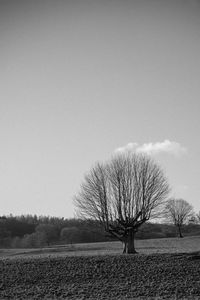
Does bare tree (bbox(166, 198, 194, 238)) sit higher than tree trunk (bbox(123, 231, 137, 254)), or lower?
higher

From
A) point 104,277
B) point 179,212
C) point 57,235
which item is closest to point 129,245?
point 104,277

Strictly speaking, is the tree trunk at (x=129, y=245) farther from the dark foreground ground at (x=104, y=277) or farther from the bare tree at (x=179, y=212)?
the bare tree at (x=179, y=212)

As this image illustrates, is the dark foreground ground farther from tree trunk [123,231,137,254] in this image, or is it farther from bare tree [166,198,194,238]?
bare tree [166,198,194,238]

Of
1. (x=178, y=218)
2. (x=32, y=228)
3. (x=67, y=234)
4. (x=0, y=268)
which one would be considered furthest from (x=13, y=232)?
(x=0, y=268)

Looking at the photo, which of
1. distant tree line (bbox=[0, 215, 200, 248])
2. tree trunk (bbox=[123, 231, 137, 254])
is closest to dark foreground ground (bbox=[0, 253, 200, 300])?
tree trunk (bbox=[123, 231, 137, 254])

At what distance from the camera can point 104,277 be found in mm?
24375

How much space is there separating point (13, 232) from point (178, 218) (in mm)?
50517

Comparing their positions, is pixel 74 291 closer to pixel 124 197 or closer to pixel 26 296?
pixel 26 296

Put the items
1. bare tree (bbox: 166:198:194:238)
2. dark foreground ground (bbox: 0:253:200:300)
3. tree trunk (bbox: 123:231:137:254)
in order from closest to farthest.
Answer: dark foreground ground (bbox: 0:253:200:300) < tree trunk (bbox: 123:231:137:254) < bare tree (bbox: 166:198:194:238)

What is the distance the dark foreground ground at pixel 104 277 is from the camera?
2034 cm

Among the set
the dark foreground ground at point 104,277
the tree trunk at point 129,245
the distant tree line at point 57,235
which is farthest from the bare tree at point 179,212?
the dark foreground ground at point 104,277

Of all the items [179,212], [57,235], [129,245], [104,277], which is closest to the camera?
[104,277]

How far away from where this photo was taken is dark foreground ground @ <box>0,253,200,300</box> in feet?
66.7

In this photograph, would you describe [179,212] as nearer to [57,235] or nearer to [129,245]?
[57,235]
